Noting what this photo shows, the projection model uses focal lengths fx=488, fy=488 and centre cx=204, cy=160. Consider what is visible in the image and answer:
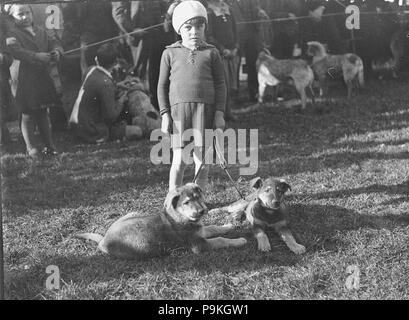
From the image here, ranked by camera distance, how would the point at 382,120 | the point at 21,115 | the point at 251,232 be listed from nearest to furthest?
the point at 251,232
the point at 21,115
the point at 382,120

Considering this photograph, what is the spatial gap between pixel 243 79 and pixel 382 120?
6.23 feet

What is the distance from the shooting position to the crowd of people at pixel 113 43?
13.4 ft

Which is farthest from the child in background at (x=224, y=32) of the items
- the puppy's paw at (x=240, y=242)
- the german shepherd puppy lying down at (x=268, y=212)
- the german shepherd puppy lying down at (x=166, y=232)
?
the puppy's paw at (x=240, y=242)

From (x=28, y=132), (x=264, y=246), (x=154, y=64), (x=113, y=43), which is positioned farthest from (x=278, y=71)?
(x=28, y=132)

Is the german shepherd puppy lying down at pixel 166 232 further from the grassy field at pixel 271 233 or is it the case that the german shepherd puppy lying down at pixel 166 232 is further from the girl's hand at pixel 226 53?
the girl's hand at pixel 226 53

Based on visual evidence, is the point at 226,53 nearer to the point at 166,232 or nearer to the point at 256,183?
the point at 256,183

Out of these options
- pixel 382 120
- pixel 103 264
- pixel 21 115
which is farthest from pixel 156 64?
pixel 382 120

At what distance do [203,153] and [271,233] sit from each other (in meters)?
0.90

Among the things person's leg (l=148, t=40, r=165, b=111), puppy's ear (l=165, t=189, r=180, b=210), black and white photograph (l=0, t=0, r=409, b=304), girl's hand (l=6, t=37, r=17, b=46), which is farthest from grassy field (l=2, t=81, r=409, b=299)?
girl's hand (l=6, t=37, r=17, b=46)

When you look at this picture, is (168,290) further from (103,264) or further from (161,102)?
(161,102)

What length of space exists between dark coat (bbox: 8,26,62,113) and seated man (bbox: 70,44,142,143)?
652 mm

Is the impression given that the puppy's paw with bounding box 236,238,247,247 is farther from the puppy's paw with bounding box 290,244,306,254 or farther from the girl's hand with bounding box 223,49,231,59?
the girl's hand with bounding box 223,49,231,59

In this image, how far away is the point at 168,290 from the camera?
3.22 m

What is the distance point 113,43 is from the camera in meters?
5.28
